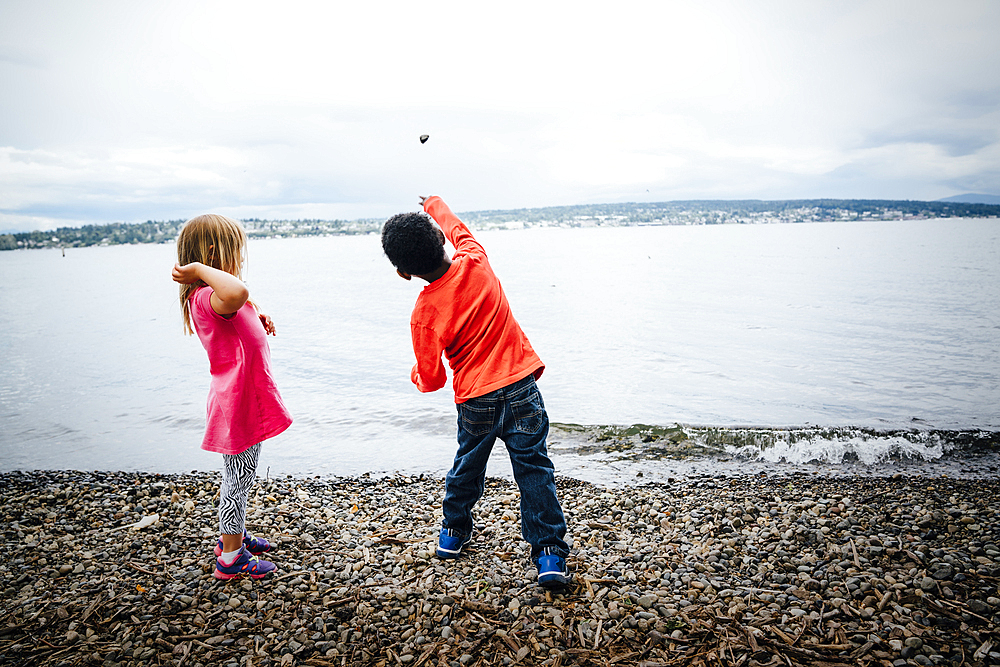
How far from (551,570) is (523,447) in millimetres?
881

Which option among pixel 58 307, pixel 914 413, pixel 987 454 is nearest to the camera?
pixel 987 454

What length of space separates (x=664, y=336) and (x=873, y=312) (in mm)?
10574

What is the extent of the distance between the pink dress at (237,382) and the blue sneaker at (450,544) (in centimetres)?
153

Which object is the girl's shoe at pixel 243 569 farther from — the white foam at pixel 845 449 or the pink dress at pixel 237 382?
the white foam at pixel 845 449

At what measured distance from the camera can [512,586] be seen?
4070mm

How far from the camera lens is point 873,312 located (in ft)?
80.5

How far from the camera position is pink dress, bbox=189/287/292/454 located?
3927 mm

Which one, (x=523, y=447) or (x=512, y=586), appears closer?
(x=523, y=447)

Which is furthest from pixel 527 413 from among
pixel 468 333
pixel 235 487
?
pixel 235 487

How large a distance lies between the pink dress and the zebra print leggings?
142mm

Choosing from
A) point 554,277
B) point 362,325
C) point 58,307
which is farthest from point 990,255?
point 58,307

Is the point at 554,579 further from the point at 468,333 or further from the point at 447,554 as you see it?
the point at 468,333

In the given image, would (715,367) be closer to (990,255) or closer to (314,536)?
(314,536)

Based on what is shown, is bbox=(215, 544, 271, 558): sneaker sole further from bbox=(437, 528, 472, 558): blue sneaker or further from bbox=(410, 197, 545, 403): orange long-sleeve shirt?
bbox=(410, 197, 545, 403): orange long-sleeve shirt
